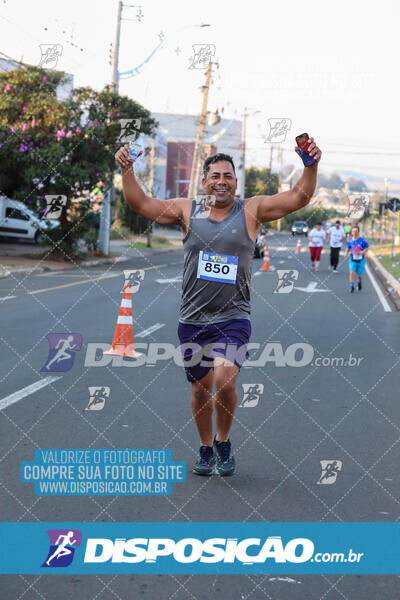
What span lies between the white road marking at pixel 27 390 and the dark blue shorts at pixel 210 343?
2.36 metres

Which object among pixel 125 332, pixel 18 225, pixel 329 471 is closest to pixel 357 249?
pixel 125 332

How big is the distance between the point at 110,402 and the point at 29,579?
145 inches

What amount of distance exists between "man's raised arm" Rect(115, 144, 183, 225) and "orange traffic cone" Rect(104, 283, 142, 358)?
4592 millimetres

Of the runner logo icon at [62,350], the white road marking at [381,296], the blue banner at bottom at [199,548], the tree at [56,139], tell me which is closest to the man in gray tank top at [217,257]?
the blue banner at bottom at [199,548]

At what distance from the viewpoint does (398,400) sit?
314 inches

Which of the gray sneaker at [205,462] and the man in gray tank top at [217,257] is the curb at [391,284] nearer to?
the gray sneaker at [205,462]

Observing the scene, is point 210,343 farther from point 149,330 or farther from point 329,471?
point 149,330

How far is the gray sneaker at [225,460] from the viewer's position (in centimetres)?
547

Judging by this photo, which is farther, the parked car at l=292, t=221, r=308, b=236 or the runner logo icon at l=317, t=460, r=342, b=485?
the parked car at l=292, t=221, r=308, b=236

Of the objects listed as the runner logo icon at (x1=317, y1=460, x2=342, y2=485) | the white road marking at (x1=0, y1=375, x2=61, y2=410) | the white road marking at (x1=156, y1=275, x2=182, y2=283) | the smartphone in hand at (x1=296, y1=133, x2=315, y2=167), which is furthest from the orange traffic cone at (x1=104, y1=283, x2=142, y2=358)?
the white road marking at (x1=156, y1=275, x2=182, y2=283)

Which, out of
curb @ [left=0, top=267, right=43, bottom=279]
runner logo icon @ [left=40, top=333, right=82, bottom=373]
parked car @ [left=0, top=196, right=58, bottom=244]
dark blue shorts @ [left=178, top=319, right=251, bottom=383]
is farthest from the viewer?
parked car @ [left=0, top=196, right=58, bottom=244]

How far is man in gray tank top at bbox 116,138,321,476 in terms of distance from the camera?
5.10 metres

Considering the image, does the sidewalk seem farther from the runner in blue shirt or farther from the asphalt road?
the asphalt road

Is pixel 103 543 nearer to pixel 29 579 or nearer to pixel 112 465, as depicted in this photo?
pixel 29 579
